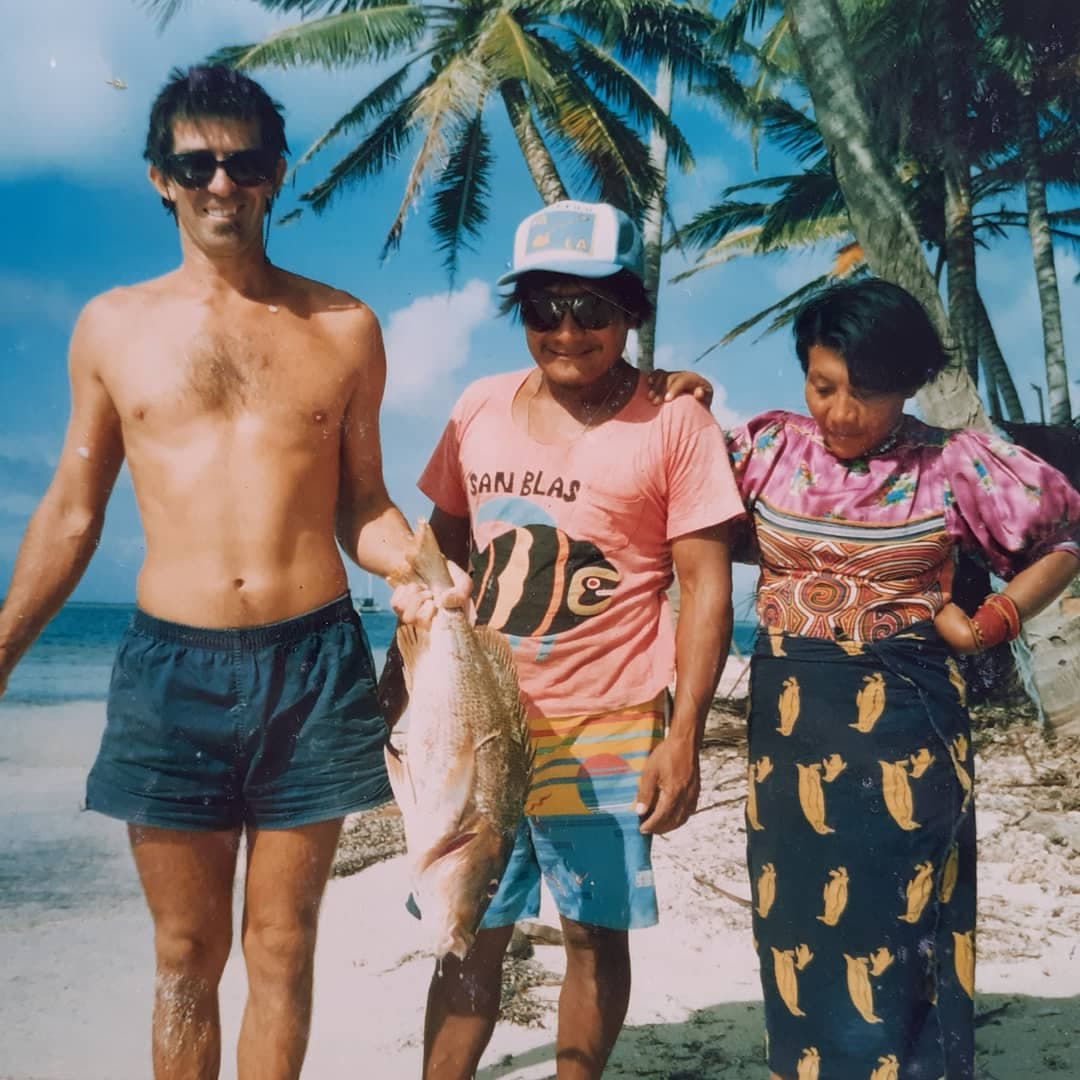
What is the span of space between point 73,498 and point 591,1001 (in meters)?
1.57

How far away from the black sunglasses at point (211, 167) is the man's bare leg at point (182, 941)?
1328 millimetres

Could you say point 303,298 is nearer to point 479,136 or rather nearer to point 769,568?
point 769,568

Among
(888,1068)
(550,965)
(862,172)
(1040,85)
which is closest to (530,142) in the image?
(1040,85)

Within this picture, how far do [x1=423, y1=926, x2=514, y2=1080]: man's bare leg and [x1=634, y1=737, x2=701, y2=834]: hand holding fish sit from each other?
413 millimetres

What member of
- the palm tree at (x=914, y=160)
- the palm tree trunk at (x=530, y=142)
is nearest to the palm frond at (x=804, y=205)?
the palm tree at (x=914, y=160)

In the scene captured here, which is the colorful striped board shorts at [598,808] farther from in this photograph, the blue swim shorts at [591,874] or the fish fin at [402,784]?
the fish fin at [402,784]

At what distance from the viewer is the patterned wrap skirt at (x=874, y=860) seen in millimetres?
2221

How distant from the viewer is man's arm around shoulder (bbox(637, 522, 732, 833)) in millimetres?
2318

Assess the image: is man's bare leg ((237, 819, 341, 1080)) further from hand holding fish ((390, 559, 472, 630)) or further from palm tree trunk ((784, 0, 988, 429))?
palm tree trunk ((784, 0, 988, 429))

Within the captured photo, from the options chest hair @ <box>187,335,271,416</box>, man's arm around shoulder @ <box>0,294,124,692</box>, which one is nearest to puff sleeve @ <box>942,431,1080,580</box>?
chest hair @ <box>187,335,271,416</box>

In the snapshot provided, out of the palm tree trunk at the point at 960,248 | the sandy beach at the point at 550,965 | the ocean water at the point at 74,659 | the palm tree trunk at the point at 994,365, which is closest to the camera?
the sandy beach at the point at 550,965

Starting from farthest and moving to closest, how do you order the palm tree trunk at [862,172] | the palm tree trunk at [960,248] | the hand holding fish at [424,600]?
the palm tree trunk at [960,248]
the palm tree trunk at [862,172]
the hand holding fish at [424,600]

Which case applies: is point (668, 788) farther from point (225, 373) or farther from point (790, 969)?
point (225, 373)

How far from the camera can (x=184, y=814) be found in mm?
2168
